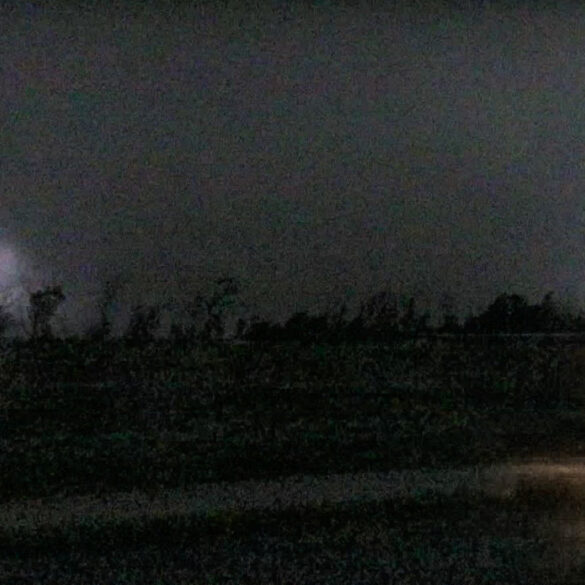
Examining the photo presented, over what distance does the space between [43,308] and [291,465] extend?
3.28 meters

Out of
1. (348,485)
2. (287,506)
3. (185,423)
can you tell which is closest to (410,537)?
(287,506)

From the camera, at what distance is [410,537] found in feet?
36.4

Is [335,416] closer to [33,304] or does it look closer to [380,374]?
[380,374]

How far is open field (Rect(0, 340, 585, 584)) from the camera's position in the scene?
10117mm

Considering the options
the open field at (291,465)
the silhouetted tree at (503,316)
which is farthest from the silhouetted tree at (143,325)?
the silhouetted tree at (503,316)

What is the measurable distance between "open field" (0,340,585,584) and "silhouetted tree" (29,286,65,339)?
253 millimetres

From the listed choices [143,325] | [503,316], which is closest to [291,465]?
[143,325]

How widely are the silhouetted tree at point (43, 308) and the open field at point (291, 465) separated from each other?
253mm

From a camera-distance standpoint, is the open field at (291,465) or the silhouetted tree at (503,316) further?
the silhouetted tree at (503,316)

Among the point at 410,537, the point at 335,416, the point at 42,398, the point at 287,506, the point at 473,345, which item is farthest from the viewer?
the point at 473,345

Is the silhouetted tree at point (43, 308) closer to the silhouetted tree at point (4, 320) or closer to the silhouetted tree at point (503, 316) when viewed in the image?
the silhouetted tree at point (4, 320)

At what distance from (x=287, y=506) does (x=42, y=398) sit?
4085 mm

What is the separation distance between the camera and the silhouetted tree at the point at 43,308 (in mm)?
15242

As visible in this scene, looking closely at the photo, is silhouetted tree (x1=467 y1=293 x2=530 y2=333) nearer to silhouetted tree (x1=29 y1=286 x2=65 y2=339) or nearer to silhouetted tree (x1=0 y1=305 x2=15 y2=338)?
silhouetted tree (x1=29 y1=286 x2=65 y2=339)
